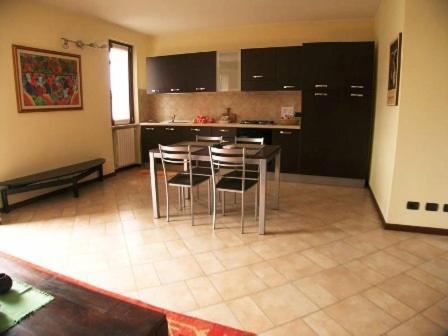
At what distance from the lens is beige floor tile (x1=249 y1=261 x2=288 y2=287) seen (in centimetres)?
234

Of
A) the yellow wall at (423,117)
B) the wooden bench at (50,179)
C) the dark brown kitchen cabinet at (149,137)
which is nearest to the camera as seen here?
the yellow wall at (423,117)

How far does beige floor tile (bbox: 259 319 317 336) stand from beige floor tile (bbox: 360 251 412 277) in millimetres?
938

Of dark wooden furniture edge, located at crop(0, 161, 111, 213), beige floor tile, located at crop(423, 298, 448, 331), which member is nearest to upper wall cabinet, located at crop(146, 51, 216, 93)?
dark wooden furniture edge, located at crop(0, 161, 111, 213)

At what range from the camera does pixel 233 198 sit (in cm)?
430

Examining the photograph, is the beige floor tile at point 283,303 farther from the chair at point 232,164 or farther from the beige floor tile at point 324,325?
the chair at point 232,164

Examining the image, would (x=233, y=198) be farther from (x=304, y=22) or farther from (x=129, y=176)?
(x=304, y=22)

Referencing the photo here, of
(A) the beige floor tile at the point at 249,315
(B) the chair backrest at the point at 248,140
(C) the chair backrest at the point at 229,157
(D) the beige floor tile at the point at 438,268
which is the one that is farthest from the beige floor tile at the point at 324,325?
(B) the chair backrest at the point at 248,140

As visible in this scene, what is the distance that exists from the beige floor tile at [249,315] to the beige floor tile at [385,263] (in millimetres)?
1083

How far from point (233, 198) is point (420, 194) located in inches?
83.5

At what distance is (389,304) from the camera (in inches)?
82.0

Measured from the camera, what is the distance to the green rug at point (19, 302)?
1.26m

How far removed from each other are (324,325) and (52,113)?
413 centimetres

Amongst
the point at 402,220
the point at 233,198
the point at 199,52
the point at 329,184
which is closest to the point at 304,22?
the point at 199,52

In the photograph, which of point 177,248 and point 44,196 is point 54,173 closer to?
point 44,196
